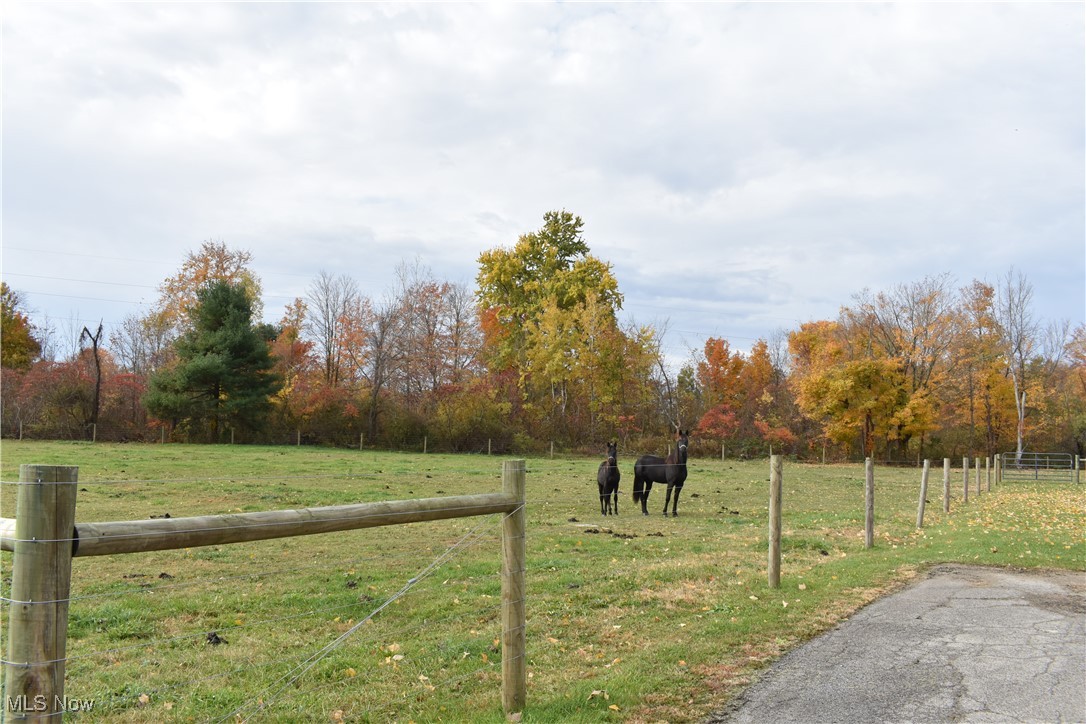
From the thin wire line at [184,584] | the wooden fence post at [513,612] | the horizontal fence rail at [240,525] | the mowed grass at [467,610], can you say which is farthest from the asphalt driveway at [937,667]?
the thin wire line at [184,584]

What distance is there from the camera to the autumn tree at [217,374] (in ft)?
149

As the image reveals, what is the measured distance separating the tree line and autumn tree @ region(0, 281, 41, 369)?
0.54 feet

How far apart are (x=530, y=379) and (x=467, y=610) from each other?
48.0 metres

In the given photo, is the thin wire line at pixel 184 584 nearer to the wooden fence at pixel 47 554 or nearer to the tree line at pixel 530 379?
the wooden fence at pixel 47 554

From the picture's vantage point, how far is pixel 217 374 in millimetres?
45562

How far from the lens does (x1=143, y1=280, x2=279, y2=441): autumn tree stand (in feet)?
149

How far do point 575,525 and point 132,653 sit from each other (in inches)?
365

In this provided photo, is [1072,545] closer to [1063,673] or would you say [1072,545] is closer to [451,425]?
[1063,673]

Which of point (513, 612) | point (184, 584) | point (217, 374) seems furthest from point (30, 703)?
point (217, 374)

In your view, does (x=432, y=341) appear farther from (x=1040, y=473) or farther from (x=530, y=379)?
(x=1040, y=473)

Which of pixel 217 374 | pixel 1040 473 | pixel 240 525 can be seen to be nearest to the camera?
pixel 240 525

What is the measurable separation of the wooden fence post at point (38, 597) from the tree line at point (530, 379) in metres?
45.6

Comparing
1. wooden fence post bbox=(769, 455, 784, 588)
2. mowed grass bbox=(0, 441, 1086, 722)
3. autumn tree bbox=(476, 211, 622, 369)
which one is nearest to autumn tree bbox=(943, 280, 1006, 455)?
autumn tree bbox=(476, 211, 622, 369)

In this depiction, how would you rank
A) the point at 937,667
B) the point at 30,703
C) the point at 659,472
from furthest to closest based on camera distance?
the point at 659,472 < the point at 937,667 < the point at 30,703
